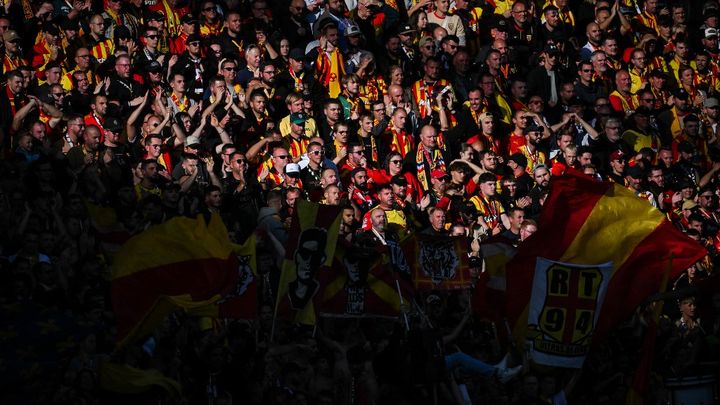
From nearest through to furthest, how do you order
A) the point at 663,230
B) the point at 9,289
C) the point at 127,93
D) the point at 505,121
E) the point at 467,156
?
1. the point at 9,289
2. the point at 663,230
3. the point at 127,93
4. the point at 467,156
5. the point at 505,121

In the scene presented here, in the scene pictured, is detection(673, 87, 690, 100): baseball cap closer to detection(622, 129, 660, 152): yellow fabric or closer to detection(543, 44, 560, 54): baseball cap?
detection(622, 129, 660, 152): yellow fabric

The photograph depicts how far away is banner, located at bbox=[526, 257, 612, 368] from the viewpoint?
1562 cm

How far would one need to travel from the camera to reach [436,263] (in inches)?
680

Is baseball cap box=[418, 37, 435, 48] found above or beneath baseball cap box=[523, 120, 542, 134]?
above

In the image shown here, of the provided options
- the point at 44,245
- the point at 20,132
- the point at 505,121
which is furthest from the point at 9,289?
the point at 505,121

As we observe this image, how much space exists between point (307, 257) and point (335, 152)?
5.11 m

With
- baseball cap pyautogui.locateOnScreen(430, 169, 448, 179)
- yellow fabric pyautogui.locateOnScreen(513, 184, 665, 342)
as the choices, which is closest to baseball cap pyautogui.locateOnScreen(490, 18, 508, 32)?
baseball cap pyautogui.locateOnScreen(430, 169, 448, 179)

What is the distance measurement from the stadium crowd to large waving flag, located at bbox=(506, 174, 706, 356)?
0.77m

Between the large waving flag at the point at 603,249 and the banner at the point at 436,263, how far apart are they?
1.32 metres

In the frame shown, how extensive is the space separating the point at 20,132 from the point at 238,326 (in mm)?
3677

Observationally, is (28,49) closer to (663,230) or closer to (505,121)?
(505,121)

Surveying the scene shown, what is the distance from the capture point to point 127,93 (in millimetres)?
19828

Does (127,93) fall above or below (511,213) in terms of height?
above

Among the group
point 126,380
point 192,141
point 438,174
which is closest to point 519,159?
point 438,174
